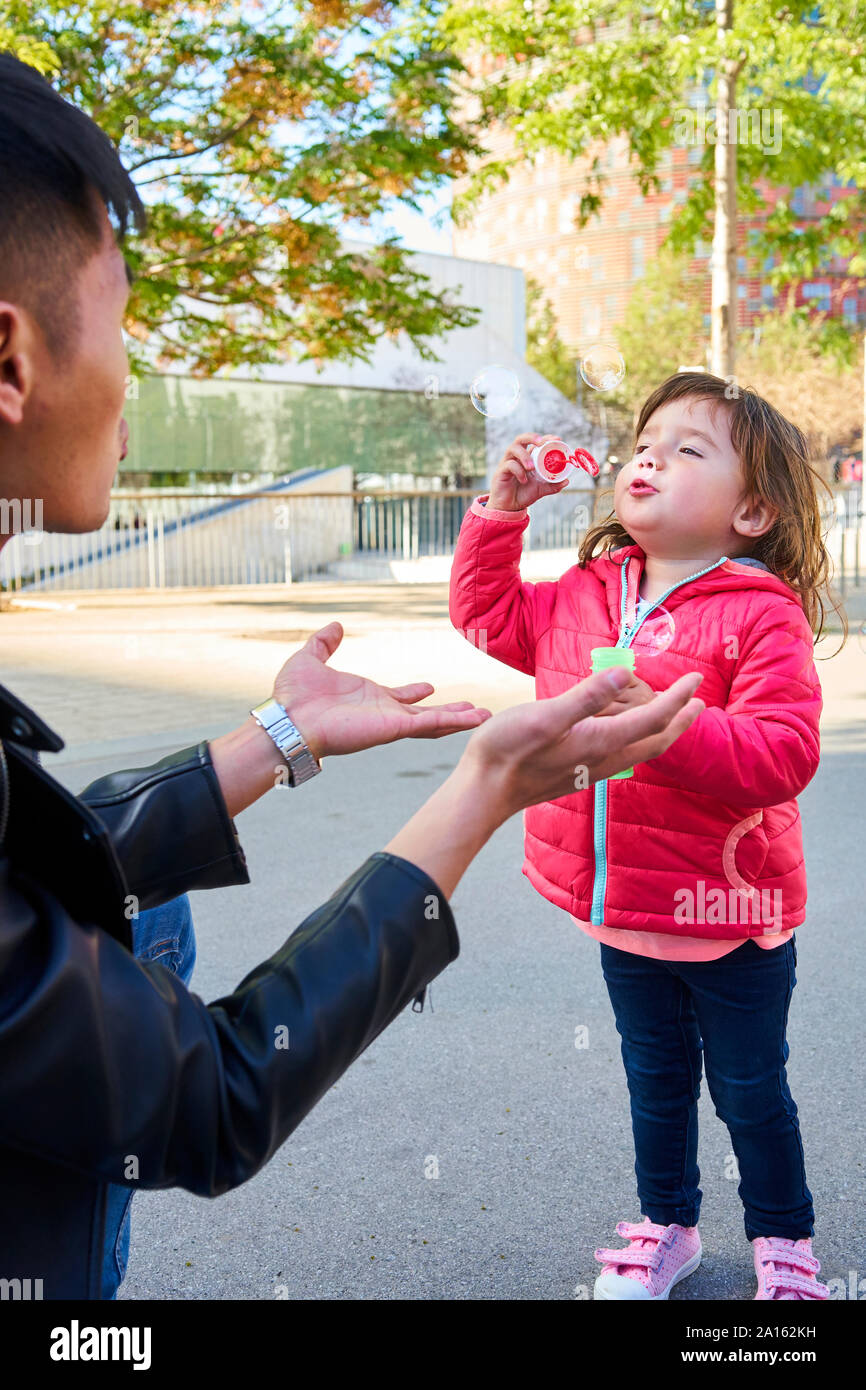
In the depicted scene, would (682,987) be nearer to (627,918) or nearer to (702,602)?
(627,918)

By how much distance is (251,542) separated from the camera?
18078mm

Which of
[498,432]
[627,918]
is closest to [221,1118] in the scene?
[627,918]

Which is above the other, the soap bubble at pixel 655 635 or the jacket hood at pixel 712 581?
the jacket hood at pixel 712 581

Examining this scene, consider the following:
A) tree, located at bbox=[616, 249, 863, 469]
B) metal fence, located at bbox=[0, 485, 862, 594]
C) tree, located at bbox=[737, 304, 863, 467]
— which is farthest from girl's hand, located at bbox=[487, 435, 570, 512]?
tree, located at bbox=[737, 304, 863, 467]

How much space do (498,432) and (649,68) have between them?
18.7 metres

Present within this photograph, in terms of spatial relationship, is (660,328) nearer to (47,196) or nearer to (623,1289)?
(623,1289)

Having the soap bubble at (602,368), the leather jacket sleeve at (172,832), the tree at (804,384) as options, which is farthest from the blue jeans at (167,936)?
the tree at (804,384)

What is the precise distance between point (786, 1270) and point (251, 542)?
16.5 metres

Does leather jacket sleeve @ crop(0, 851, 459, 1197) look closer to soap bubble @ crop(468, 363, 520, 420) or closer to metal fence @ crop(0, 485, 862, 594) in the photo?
soap bubble @ crop(468, 363, 520, 420)

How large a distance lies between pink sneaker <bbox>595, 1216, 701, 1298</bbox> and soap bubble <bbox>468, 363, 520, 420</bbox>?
188 cm

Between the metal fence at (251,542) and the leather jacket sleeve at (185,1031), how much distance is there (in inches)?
609

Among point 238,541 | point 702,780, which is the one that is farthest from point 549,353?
point 702,780

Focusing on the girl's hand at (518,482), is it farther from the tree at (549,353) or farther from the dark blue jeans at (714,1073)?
the tree at (549,353)

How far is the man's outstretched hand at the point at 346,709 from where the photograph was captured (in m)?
1.83
